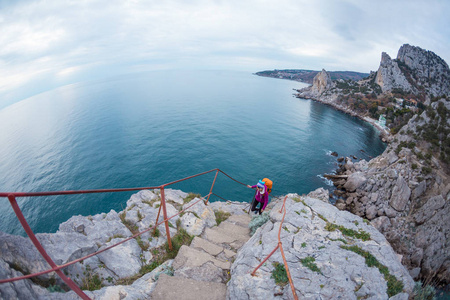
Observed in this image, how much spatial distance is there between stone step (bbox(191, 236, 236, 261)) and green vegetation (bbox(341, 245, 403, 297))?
3912 mm

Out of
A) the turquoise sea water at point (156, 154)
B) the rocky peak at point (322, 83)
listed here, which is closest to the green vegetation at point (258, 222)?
the turquoise sea water at point (156, 154)

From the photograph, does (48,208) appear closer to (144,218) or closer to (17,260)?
(144,218)

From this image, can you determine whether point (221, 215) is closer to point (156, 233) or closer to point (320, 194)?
point (156, 233)

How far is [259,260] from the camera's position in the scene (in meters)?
5.82

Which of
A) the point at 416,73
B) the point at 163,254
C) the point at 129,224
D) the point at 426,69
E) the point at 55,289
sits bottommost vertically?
the point at 129,224

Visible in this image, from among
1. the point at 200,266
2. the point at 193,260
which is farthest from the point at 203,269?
the point at 193,260

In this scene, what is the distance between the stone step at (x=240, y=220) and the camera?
10637mm

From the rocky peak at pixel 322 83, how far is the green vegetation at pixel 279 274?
13831cm

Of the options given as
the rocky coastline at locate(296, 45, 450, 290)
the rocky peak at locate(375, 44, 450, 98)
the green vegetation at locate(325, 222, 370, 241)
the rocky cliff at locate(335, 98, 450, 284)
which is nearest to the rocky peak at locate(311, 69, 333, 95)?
the rocky peak at locate(375, 44, 450, 98)

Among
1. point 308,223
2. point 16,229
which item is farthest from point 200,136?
point 308,223

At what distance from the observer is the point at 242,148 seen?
42500 millimetres

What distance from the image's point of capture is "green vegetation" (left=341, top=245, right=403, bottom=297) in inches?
201

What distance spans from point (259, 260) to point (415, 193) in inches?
1284

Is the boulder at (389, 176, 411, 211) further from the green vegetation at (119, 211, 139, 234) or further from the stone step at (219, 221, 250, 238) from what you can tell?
the green vegetation at (119, 211, 139, 234)
